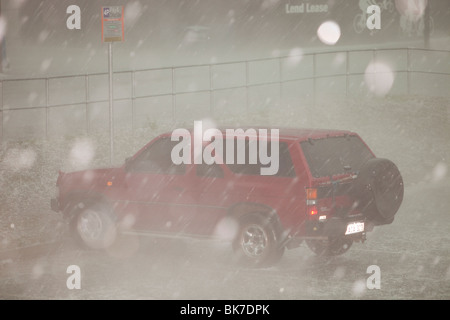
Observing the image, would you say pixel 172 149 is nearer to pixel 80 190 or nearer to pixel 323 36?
pixel 80 190

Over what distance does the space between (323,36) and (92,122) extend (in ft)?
88.6

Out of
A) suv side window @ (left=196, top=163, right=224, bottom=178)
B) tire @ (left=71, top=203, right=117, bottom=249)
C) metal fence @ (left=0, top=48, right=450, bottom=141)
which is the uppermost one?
metal fence @ (left=0, top=48, right=450, bottom=141)

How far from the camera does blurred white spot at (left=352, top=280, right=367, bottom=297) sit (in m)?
9.24

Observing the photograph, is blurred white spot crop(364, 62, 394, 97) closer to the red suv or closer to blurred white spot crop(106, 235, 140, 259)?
blurred white spot crop(106, 235, 140, 259)

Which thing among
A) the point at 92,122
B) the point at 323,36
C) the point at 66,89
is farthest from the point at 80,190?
the point at 323,36

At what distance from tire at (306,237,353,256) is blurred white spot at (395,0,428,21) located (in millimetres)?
39182

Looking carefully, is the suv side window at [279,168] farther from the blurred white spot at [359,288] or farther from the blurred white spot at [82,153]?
the blurred white spot at [82,153]

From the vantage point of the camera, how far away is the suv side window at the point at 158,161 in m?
11.2

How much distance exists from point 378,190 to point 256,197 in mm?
1553

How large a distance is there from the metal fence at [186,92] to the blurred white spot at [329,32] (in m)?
6.45

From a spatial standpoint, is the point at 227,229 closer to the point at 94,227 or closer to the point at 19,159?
the point at 94,227

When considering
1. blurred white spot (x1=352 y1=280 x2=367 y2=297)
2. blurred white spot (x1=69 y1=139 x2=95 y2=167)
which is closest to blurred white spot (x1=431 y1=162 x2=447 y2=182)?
blurred white spot (x1=69 y1=139 x2=95 y2=167)

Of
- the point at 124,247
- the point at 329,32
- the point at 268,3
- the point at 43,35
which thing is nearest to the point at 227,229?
the point at 124,247

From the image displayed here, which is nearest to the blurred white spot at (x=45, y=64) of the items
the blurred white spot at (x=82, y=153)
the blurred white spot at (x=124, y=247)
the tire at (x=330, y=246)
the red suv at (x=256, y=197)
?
the blurred white spot at (x=82, y=153)
